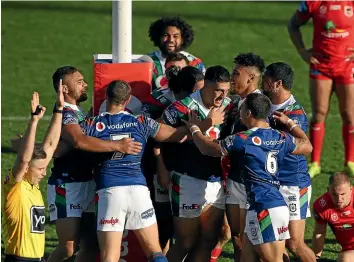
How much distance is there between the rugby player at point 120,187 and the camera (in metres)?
9.37

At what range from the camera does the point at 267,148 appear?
9359mm

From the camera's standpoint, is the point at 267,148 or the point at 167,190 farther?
the point at 167,190

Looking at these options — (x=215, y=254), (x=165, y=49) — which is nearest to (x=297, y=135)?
(x=215, y=254)

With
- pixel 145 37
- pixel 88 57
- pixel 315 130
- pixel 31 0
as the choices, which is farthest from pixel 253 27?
pixel 315 130

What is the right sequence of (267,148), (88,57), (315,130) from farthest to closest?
1. (88,57)
2. (315,130)
3. (267,148)

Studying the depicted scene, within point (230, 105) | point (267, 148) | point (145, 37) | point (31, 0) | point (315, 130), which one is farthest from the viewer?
point (31, 0)

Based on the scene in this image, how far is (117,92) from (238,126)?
1.22 m

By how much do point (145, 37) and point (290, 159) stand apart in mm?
12682

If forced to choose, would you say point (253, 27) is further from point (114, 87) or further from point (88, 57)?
point (114, 87)

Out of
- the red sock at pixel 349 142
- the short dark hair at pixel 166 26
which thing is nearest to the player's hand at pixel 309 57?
the red sock at pixel 349 142

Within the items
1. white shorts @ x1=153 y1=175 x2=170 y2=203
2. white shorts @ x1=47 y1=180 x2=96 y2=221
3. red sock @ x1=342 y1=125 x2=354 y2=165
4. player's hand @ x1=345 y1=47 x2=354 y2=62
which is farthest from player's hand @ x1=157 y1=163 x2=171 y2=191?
player's hand @ x1=345 y1=47 x2=354 y2=62

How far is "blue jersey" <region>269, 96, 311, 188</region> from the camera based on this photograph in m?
10.1

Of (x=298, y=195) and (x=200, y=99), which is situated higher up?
(x=200, y=99)

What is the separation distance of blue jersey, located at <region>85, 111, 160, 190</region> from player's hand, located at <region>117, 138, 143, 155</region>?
2.2 inches
